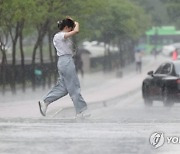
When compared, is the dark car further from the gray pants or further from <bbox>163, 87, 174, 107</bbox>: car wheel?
the gray pants

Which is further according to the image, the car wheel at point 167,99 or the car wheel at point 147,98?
the car wheel at point 147,98

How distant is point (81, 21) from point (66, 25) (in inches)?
758

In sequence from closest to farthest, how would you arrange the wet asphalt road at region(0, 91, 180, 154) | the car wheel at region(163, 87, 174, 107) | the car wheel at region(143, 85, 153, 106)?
the wet asphalt road at region(0, 91, 180, 154)
the car wheel at region(163, 87, 174, 107)
the car wheel at region(143, 85, 153, 106)

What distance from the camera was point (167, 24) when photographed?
347ft

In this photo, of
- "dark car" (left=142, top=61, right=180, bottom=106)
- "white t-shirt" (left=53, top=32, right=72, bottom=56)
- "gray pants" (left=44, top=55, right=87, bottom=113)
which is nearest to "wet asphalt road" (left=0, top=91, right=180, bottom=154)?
"gray pants" (left=44, top=55, right=87, bottom=113)

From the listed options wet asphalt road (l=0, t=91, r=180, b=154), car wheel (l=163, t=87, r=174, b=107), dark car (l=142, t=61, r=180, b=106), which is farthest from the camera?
car wheel (l=163, t=87, r=174, b=107)

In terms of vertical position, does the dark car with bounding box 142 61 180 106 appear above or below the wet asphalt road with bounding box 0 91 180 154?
below

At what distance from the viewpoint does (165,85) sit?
22859 millimetres

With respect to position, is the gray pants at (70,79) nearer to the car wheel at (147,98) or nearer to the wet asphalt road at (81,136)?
the wet asphalt road at (81,136)

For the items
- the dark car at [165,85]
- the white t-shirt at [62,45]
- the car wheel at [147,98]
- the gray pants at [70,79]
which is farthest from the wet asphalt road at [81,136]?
the car wheel at [147,98]

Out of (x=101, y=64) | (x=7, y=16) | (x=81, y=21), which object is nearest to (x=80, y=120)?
(x=7, y=16)

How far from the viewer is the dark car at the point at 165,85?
22.3 meters

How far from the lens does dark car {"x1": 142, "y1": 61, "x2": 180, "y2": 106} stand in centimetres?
2234

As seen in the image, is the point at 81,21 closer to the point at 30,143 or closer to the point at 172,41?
the point at 30,143
